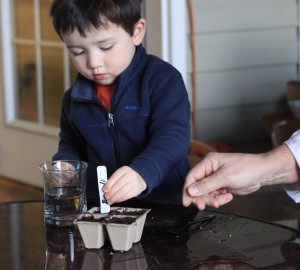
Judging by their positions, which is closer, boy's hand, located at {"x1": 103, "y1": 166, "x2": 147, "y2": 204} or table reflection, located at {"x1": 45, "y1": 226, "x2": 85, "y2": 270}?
table reflection, located at {"x1": 45, "y1": 226, "x2": 85, "y2": 270}

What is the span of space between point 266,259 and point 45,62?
2674 millimetres

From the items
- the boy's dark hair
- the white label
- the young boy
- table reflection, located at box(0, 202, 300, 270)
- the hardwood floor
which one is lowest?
the hardwood floor

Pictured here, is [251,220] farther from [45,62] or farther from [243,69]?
[45,62]

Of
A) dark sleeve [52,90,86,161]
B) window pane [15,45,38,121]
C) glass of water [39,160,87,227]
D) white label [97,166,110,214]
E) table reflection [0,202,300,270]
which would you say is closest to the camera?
table reflection [0,202,300,270]

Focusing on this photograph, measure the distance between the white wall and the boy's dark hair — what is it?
67.9 inches

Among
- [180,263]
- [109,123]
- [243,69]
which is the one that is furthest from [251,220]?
[243,69]

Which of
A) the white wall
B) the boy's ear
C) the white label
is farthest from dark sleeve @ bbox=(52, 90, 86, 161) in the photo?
the white wall

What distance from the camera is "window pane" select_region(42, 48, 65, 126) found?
12.2ft

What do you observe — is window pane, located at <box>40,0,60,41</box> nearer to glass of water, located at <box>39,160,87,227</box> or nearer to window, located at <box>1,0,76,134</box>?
window, located at <box>1,0,76,134</box>

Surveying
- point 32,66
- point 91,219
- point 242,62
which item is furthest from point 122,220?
point 32,66

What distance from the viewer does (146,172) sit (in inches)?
58.0

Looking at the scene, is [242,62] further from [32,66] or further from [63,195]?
[63,195]

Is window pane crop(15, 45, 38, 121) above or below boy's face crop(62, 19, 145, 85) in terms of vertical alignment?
below

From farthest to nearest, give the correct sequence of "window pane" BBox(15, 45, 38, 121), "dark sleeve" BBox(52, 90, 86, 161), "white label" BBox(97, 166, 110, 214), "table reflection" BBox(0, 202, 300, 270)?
"window pane" BBox(15, 45, 38, 121) → "dark sleeve" BBox(52, 90, 86, 161) → "white label" BBox(97, 166, 110, 214) → "table reflection" BBox(0, 202, 300, 270)
